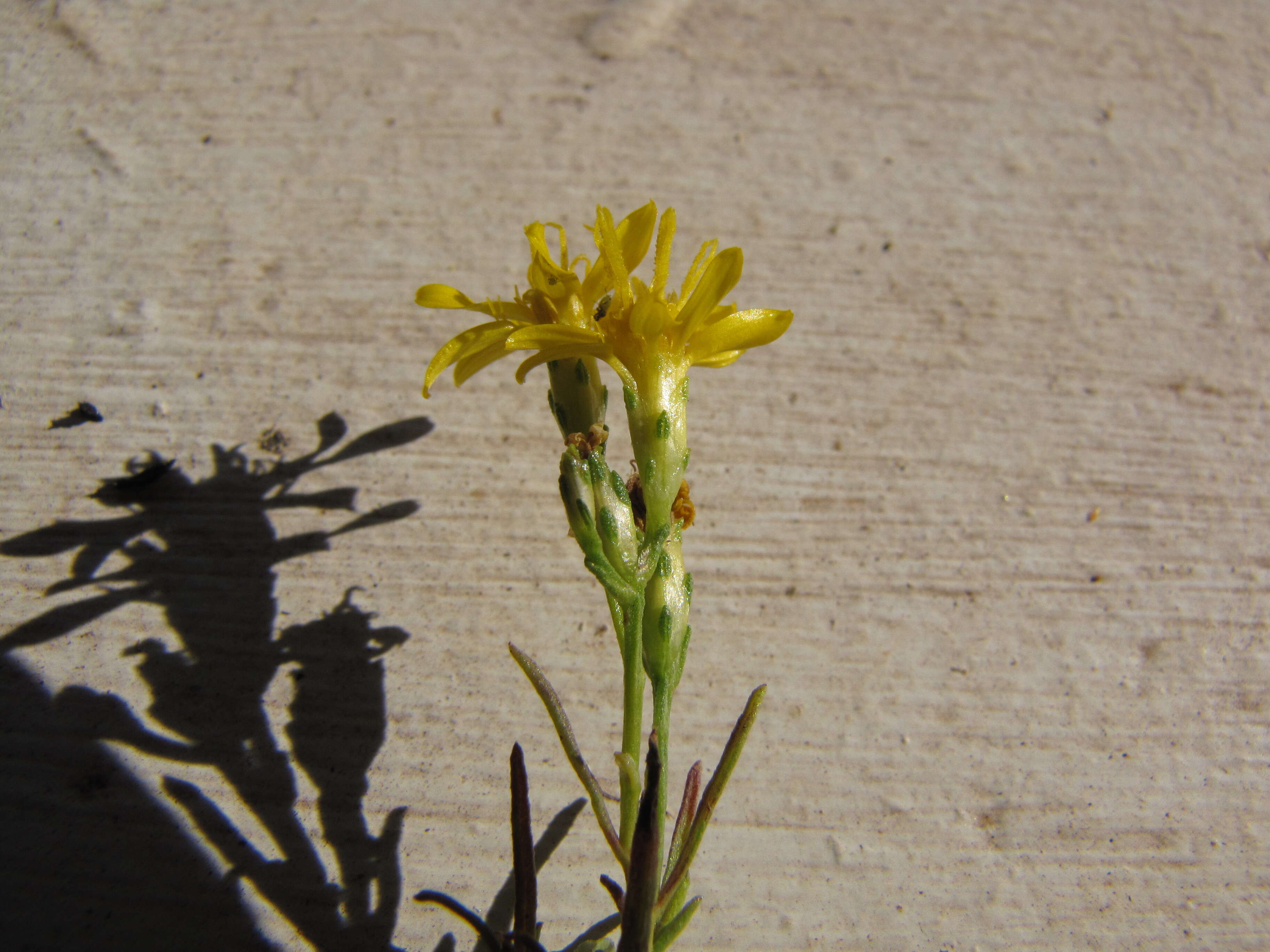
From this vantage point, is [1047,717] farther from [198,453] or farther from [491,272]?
[198,453]

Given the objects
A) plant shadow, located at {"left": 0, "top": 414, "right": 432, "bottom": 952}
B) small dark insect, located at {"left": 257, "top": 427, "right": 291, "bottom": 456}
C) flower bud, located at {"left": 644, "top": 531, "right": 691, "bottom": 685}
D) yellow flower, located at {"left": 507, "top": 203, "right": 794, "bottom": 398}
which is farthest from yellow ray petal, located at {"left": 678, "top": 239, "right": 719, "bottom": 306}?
small dark insect, located at {"left": 257, "top": 427, "right": 291, "bottom": 456}

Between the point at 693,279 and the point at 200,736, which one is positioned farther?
the point at 200,736

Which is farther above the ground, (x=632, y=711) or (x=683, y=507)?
(x=683, y=507)

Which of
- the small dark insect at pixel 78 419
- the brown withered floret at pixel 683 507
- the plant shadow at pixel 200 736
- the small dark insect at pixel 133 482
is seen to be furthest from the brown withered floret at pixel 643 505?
the small dark insect at pixel 78 419

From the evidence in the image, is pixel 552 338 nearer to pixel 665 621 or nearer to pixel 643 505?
pixel 643 505

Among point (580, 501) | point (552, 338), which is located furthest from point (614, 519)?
point (552, 338)

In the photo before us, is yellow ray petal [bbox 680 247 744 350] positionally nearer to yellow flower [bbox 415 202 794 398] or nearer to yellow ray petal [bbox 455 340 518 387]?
yellow flower [bbox 415 202 794 398]


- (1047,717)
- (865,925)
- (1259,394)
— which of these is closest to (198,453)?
(865,925)
